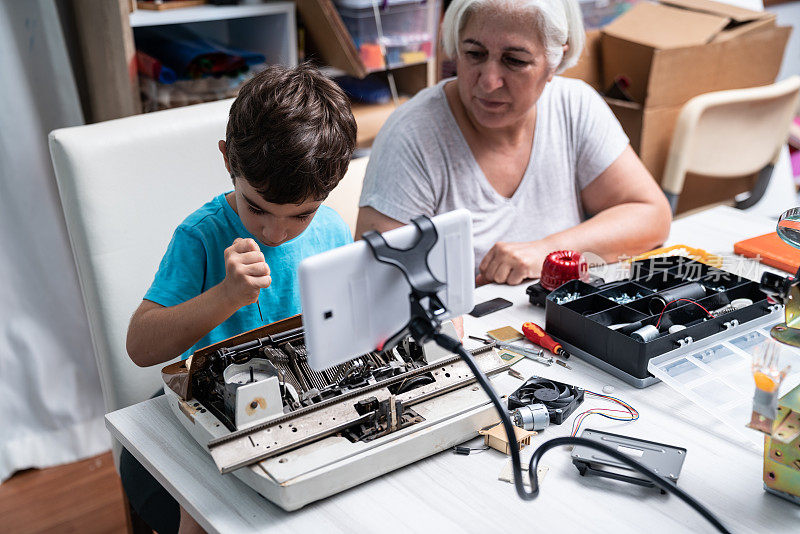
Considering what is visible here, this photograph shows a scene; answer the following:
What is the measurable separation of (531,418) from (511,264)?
1.57 feet

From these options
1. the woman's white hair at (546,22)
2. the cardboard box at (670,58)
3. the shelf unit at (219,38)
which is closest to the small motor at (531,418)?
the woman's white hair at (546,22)

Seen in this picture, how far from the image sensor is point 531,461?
87cm

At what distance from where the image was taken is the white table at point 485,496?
32.2 inches

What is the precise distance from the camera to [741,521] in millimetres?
821

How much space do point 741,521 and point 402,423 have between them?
0.39 m

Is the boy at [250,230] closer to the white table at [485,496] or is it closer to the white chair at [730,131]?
the white table at [485,496]

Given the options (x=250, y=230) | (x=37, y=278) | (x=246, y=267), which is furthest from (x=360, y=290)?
(x=37, y=278)

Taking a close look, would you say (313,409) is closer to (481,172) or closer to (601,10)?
(481,172)

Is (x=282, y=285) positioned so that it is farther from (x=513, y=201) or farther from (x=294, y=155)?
(x=513, y=201)

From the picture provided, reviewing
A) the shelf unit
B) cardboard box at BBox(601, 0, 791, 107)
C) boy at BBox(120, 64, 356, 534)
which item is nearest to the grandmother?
boy at BBox(120, 64, 356, 534)

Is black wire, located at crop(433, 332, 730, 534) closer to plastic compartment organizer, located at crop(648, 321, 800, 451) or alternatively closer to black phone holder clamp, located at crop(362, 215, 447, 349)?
black phone holder clamp, located at crop(362, 215, 447, 349)

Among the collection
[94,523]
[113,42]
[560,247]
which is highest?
[113,42]

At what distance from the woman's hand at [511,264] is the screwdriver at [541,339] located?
21 cm

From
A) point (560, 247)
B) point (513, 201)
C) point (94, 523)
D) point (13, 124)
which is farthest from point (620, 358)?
point (13, 124)
